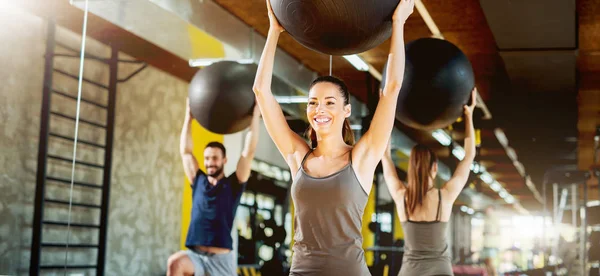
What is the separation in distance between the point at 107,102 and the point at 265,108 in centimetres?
345

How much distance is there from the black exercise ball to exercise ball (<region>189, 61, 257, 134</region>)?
1825mm

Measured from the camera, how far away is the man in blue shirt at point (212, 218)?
13.5ft

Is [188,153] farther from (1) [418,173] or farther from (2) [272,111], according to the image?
(2) [272,111]

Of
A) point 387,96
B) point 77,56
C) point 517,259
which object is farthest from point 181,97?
point 387,96

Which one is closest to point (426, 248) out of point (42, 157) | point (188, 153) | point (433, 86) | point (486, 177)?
point (433, 86)

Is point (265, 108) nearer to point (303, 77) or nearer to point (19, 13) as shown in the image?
point (19, 13)

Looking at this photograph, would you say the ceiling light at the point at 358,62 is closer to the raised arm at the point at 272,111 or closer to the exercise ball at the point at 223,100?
the exercise ball at the point at 223,100

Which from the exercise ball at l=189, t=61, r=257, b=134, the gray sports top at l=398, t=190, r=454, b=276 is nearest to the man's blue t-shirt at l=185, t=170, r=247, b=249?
the exercise ball at l=189, t=61, r=257, b=134

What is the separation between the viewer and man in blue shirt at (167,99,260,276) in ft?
13.5

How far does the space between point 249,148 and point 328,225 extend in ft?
7.23

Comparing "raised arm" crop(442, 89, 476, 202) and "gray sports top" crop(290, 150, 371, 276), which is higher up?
"raised arm" crop(442, 89, 476, 202)

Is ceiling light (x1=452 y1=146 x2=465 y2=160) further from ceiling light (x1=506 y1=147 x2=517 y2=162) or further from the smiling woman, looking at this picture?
the smiling woman

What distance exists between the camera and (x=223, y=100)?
422 centimetres

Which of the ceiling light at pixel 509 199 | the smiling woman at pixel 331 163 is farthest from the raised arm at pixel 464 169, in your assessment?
the ceiling light at pixel 509 199
